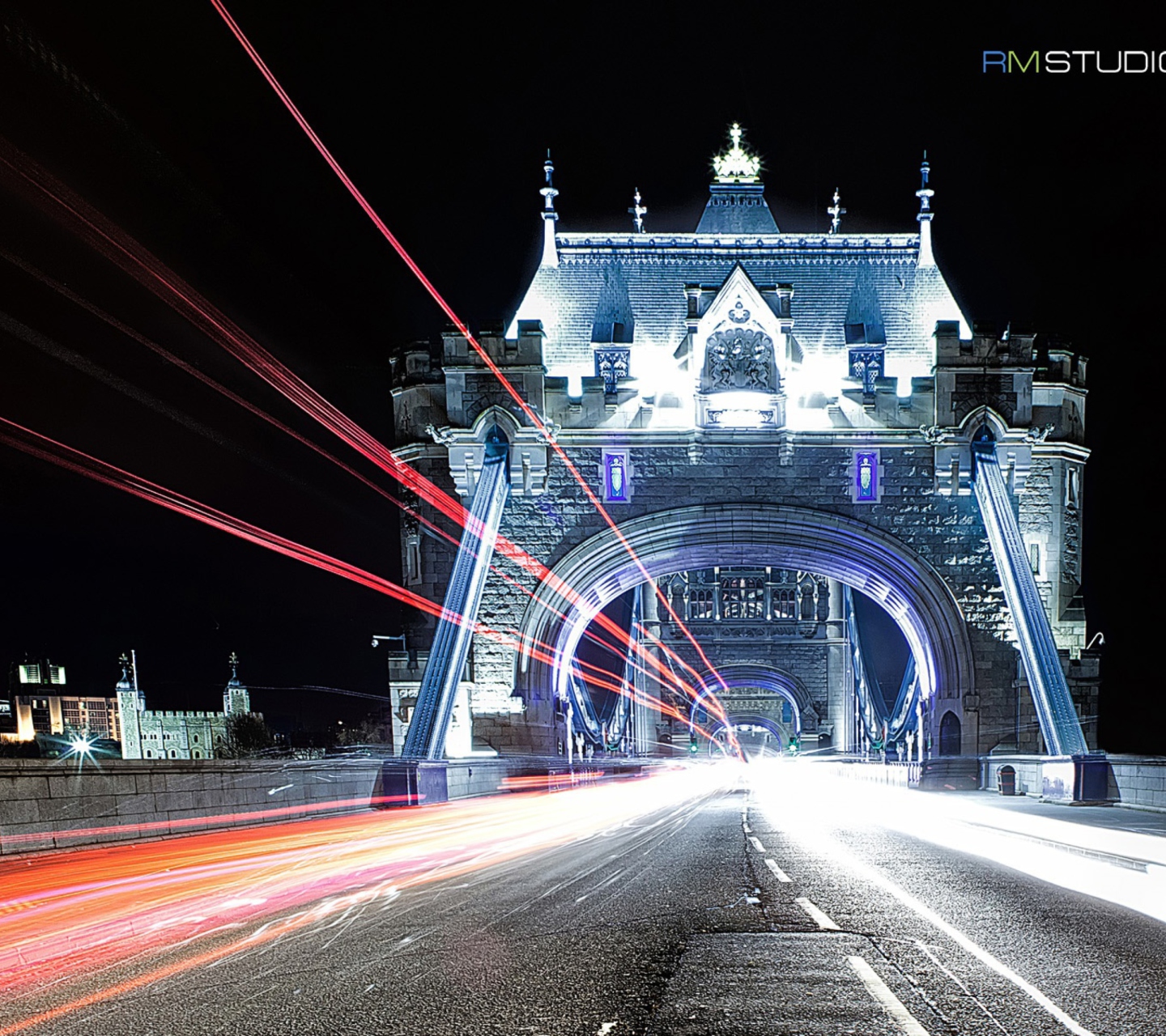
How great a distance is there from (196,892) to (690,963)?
4.13m

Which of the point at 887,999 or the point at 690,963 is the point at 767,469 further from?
the point at 887,999

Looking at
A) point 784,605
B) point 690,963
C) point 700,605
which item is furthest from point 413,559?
point 784,605

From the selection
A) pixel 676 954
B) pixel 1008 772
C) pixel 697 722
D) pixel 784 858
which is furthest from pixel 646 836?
pixel 697 722

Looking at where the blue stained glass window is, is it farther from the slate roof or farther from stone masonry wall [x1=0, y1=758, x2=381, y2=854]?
stone masonry wall [x1=0, y1=758, x2=381, y2=854]

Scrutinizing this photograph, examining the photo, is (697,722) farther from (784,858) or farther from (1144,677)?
(784,858)

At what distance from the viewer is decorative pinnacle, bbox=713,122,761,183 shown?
33.5 meters

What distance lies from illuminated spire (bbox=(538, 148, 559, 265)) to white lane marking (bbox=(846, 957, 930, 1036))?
26.7 m

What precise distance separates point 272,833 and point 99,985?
7744mm

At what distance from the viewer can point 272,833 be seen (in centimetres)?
1242

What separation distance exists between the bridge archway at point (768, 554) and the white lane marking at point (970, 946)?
17.4 meters

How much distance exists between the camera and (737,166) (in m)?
33.6

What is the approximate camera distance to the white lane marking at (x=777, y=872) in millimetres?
8539

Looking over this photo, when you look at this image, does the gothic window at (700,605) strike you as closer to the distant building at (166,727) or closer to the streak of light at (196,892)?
the streak of light at (196,892)

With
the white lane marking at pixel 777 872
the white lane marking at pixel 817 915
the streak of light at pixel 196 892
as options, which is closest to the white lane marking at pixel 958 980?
the white lane marking at pixel 817 915
